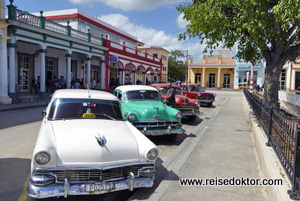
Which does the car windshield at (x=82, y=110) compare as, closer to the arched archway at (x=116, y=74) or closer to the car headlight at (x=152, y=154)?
the car headlight at (x=152, y=154)

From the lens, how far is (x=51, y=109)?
15.2 ft

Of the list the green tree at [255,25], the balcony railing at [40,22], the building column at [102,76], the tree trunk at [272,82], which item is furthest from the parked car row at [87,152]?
the building column at [102,76]

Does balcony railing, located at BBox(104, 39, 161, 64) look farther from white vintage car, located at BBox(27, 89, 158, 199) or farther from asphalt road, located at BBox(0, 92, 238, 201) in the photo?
white vintage car, located at BBox(27, 89, 158, 199)

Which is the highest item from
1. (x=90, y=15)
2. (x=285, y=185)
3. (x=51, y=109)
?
(x=90, y=15)

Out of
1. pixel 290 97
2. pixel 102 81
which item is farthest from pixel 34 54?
pixel 290 97

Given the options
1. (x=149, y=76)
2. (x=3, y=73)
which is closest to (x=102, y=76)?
(x=3, y=73)

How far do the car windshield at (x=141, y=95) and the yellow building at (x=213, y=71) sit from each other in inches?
1745

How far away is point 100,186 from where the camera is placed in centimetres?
328

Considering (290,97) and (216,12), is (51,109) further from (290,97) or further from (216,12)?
(290,97)

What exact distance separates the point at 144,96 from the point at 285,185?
555 cm

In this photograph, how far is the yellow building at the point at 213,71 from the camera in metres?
50.2

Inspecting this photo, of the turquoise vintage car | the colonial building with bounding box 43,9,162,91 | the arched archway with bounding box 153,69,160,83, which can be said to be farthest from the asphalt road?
the arched archway with bounding box 153,69,160,83

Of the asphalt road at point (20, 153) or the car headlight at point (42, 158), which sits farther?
the asphalt road at point (20, 153)

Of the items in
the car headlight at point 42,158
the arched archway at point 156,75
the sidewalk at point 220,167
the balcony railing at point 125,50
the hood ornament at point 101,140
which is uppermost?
the balcony railing at point 125,50
